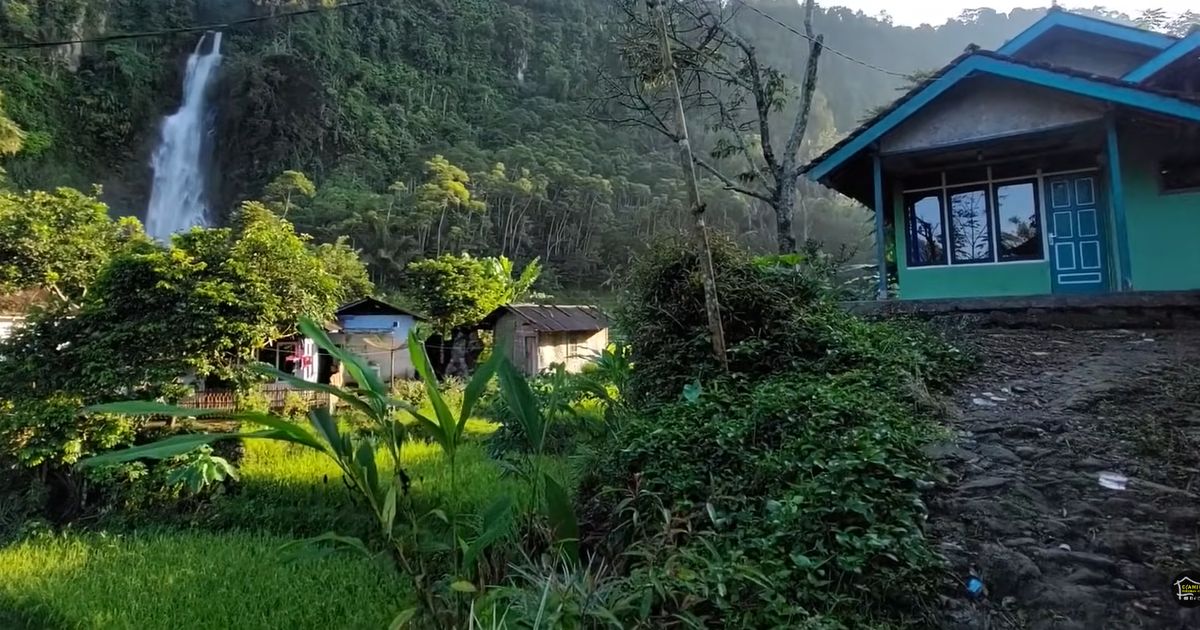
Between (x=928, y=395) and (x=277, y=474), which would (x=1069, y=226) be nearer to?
(x=928, y=395)

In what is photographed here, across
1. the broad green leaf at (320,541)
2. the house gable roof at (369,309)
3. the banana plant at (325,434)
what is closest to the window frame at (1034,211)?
the banana plant at (325,434)

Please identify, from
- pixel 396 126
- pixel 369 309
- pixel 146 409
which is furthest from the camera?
pixel 396 126

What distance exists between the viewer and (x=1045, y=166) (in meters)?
8.06

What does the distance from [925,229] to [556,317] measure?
1370 cm

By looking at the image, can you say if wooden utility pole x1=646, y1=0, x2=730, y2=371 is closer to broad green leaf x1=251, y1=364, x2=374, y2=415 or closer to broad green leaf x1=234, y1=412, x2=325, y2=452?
broad green leaf x1=251, y1=364, x2=374, y2=415

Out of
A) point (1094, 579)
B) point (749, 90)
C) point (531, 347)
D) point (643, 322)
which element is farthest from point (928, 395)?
point (531, 347)

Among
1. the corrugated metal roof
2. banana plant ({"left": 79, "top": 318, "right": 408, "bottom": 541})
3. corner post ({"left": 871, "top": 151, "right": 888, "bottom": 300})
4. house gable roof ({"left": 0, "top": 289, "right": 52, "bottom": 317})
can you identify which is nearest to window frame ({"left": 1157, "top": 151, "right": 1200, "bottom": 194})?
corner post ({"left": 871, "top": 151, "right": 888, "bottom": 300})

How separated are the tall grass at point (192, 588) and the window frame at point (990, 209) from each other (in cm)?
859

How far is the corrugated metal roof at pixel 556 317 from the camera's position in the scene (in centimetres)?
1892

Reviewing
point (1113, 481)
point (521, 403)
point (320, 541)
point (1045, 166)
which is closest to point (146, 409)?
point (320, 541)

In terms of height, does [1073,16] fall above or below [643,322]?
above

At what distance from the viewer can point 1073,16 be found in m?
8.12

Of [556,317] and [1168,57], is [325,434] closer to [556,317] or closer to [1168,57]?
[1168,57]

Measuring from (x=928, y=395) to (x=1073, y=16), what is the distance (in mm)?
7505
